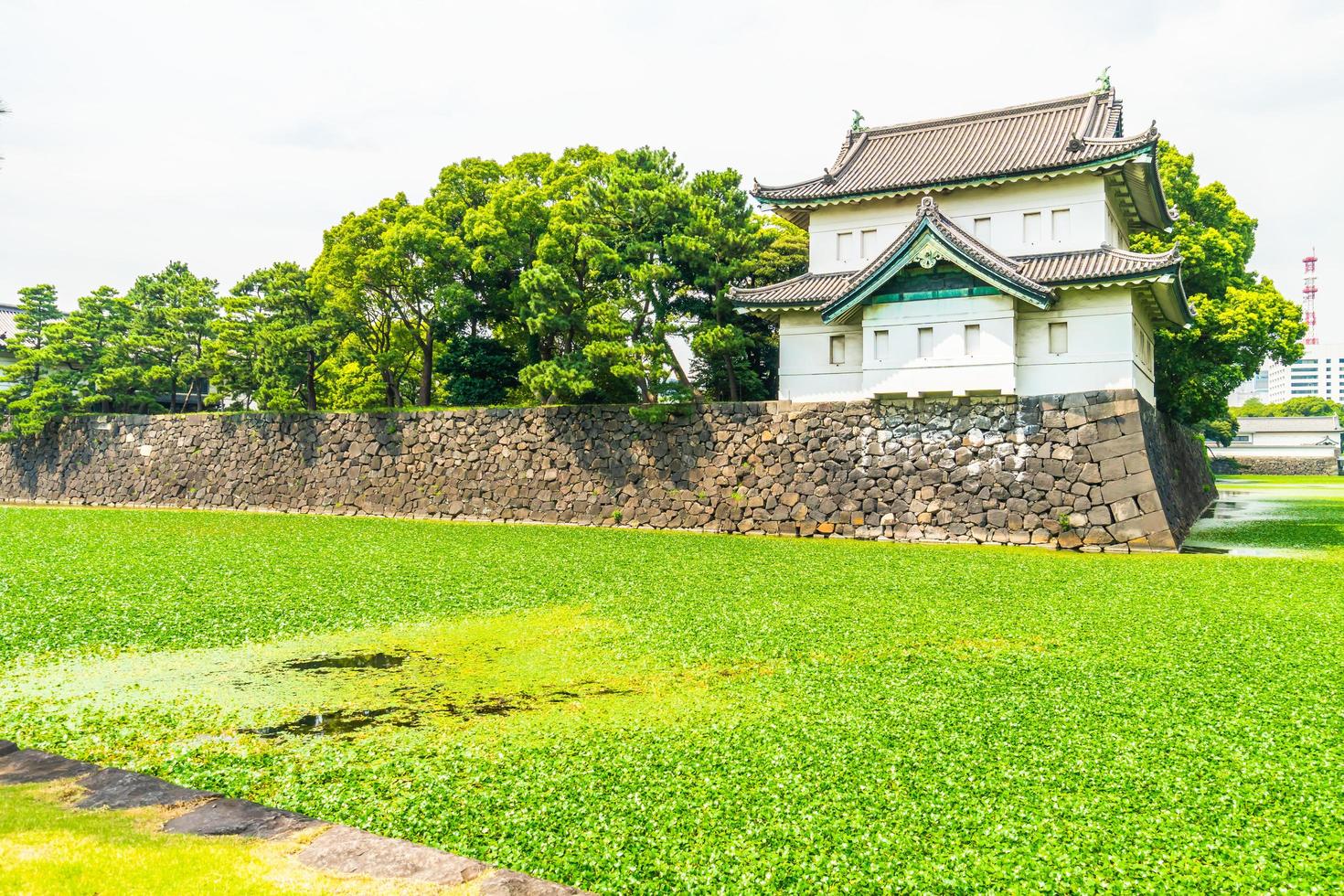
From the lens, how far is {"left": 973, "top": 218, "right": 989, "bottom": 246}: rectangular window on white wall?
16.2 m

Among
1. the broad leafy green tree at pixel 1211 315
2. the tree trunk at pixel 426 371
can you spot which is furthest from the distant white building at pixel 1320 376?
the tree trunk at pixel 426 371

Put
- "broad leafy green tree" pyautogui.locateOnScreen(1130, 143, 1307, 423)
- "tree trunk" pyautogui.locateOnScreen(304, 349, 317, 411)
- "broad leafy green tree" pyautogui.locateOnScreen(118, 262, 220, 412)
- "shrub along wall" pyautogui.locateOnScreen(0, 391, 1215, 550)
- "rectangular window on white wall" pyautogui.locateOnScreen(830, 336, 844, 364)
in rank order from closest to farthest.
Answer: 1. "shrub along wall" pyautogui.locateOnScreen(0, 391, 1215, 550)
2. "rectangular window on white wall" pyautogui.locateOnScreen(830, 336, 844, 364)
3. "broad leafy green tree" pyautogui.locateOnScreen(1130, 143, 1307, 423)
4. "tree trunk" pyautogui.locateOnScreen(304, 349, 317, 411)
5. "broad leafy green tree" pyautogui.locateOnScreen(118, 262, 220, 412)

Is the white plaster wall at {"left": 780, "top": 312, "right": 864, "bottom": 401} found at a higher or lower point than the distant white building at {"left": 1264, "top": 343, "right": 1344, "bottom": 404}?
lower

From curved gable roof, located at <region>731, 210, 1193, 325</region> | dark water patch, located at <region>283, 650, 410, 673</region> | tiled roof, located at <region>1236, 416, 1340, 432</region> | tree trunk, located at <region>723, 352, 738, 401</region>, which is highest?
curved gable roof, located at <region>731, 210, 1193, 325</region>

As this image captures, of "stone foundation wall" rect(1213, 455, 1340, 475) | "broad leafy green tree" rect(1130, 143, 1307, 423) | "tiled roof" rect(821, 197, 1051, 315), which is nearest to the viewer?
"tiled roof" rect(821, 197, 1051, 315)

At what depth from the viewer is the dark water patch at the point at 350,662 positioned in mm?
5764

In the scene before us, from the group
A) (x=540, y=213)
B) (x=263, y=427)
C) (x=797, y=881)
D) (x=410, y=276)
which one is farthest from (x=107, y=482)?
(x=797, y=881)

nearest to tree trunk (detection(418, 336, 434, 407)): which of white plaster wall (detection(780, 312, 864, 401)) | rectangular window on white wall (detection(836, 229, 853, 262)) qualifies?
white plaster wall (detection(780, 312, 864, 401))

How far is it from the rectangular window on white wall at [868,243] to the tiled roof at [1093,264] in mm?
2823

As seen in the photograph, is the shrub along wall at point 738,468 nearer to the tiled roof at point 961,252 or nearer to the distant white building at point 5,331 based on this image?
the tiled roof at point 961,252

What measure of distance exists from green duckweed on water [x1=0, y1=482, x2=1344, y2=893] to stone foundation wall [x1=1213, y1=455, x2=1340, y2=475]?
163 feet

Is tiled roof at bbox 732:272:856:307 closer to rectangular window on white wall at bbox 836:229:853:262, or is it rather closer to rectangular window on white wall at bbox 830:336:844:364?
rectangular window on white wall at bbox 836:229:853:262

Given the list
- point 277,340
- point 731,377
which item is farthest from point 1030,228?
point 277,340

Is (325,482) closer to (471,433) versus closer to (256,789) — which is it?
(471,433)
